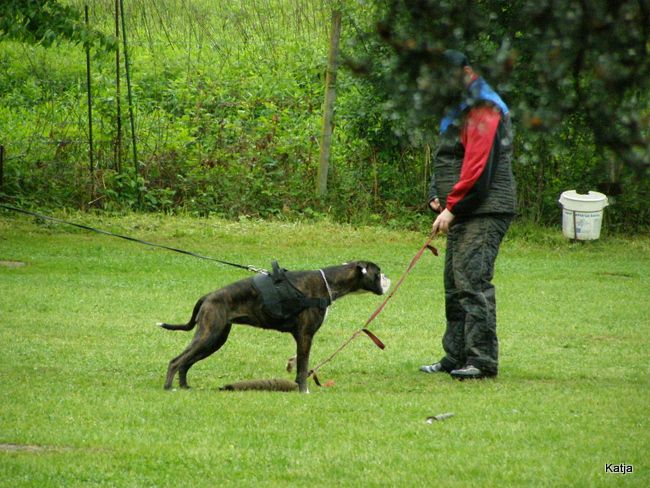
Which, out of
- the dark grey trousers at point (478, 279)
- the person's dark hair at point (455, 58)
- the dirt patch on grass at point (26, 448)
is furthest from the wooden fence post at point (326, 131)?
the person's dark hair at point (455, 58)

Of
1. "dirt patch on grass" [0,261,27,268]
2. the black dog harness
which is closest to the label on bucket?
"dirt patch on grass" [0,261,27,268]

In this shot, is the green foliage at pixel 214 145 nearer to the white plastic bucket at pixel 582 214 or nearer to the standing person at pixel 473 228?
the white plastic bucket at pixel 582 214

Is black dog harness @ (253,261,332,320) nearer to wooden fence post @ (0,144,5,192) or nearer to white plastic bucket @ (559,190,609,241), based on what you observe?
white plastic bucket @ (559,190,609,241)

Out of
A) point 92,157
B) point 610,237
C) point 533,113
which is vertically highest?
point 533,113

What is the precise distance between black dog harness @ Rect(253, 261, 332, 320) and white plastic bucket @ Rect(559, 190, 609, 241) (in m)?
9.42

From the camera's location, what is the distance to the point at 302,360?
829 cm

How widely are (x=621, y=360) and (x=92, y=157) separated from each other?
36.0 ft

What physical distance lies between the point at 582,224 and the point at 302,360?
992 cm

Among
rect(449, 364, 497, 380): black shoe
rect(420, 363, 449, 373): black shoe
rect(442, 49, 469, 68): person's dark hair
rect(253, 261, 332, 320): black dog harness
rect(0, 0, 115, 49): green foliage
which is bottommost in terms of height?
rect(420, 363, 449, 373): black shoe

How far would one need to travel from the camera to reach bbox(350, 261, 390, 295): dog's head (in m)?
8.77

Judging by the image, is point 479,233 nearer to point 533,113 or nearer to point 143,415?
point 143,415

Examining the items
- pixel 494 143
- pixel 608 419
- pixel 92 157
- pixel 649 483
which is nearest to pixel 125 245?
pixel 92 157

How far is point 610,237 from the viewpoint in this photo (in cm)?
1800

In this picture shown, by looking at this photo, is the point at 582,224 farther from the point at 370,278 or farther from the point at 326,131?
the point at 370,278
